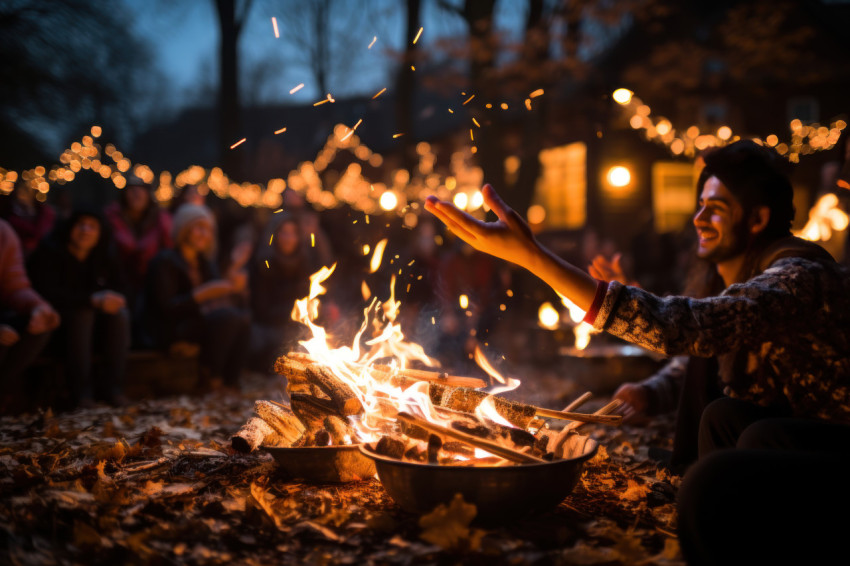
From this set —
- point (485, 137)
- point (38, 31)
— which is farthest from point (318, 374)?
point (38, 31)

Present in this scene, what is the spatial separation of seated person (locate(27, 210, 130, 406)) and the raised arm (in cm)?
508

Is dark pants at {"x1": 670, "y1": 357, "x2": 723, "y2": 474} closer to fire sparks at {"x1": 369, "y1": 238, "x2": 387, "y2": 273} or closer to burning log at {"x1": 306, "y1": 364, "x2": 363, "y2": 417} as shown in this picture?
burning log at {"x1": 306, "y1": 364, "x2": 363, "y2": 417}

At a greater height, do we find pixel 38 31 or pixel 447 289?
pixel 38 31

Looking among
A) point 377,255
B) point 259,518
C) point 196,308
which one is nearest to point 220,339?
point 196,308

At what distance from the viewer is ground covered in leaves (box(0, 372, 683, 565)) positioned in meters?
2.67

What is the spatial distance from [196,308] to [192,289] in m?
0.30

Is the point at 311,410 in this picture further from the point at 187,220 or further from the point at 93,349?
the point at 187,220

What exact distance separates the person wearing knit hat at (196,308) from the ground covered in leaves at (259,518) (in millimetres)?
3068

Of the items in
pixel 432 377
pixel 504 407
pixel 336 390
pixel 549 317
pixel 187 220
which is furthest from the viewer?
pixel 549 317

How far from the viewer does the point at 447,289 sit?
9.67m

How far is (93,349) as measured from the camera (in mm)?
6578

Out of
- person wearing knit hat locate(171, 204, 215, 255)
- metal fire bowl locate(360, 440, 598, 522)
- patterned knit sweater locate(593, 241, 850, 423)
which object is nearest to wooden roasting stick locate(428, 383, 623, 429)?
metal fire bowl locate(360, 440, 598, 522)

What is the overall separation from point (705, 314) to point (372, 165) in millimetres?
28783

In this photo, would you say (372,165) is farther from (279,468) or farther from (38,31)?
(279,468)
